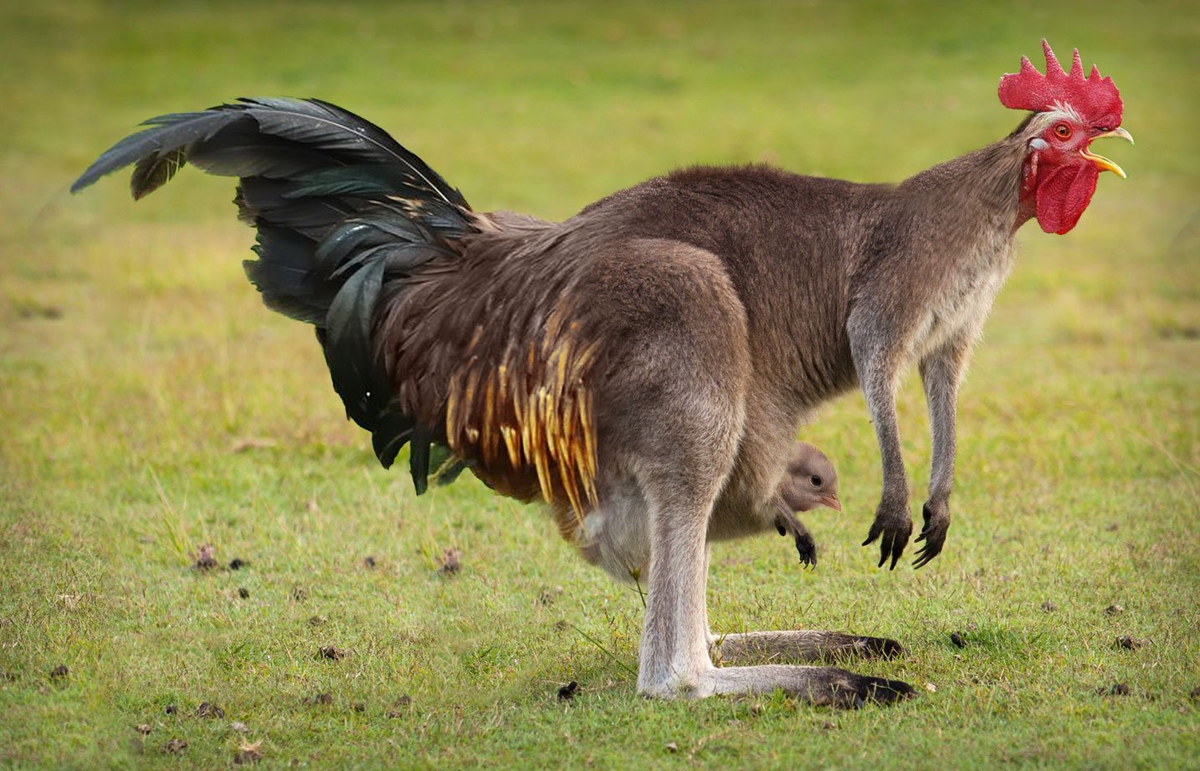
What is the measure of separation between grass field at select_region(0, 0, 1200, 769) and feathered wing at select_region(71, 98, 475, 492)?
48.1 inches

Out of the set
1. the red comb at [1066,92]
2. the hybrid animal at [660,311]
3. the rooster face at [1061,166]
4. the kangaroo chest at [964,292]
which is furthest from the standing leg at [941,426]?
the red comb at [1066,92]

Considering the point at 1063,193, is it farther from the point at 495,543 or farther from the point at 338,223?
the point at 495,543

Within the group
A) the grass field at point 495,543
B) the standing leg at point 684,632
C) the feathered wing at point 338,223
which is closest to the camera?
the grass field at point 495,543

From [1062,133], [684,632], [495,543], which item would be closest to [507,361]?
[684,632]

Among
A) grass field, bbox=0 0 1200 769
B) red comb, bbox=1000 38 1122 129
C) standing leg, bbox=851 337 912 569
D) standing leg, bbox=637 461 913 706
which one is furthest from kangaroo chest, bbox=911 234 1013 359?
grass field, bbox=0 0 1200 769

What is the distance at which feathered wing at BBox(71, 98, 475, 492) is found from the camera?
6.39m

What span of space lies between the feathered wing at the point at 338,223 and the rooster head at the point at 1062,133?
2.65 meters

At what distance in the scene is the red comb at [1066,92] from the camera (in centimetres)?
608

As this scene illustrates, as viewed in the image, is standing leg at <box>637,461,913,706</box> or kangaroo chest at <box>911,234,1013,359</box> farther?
kangaroo chest at <box>911,234,1013,359</box>

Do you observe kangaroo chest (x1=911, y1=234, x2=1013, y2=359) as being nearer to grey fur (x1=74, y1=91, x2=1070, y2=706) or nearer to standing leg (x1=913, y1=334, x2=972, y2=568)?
grey fur (x1=74, y1=91, x2=1070, y2=706)

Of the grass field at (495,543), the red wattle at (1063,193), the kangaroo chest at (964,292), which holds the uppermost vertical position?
the red wattle at (1063,193)

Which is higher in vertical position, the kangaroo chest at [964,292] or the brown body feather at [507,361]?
the kangaroo chest at [964,292]

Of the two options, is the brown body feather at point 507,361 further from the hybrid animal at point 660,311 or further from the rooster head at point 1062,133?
the rooster head at point 1062,133

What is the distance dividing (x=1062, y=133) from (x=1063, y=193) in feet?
0.86
